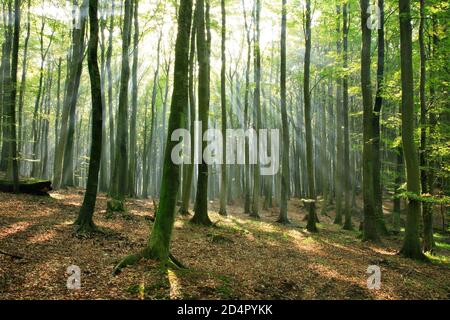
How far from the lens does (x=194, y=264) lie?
767 centimetres

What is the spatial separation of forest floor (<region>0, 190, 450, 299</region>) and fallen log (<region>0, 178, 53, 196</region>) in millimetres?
752

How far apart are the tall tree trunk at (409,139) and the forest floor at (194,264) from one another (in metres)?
0.74

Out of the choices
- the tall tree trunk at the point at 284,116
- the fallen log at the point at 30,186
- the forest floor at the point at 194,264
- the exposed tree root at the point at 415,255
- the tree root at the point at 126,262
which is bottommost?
the exposed tree root at the point at 415,255

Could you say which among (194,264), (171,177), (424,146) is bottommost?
(194,264)

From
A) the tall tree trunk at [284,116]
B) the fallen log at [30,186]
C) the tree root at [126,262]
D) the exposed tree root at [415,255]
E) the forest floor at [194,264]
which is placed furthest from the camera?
the tall tree trunk at [284,116]

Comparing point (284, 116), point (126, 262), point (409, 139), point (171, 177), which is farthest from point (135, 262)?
point (284, 116)

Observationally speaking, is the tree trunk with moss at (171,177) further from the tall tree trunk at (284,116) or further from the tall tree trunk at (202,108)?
the tall tree trunk at (284,116)

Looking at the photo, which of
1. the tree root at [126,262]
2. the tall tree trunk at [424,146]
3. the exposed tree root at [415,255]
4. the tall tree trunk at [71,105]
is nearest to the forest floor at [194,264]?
the tree root at [126,262]

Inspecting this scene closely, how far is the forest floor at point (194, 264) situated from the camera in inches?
223

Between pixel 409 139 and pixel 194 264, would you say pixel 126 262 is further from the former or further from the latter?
pixel 409 139

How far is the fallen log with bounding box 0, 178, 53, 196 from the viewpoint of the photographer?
13.6 m

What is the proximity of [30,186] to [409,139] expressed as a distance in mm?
14933

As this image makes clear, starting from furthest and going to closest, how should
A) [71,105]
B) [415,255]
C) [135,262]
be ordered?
[71,105] → [415,255] → [135,262]
